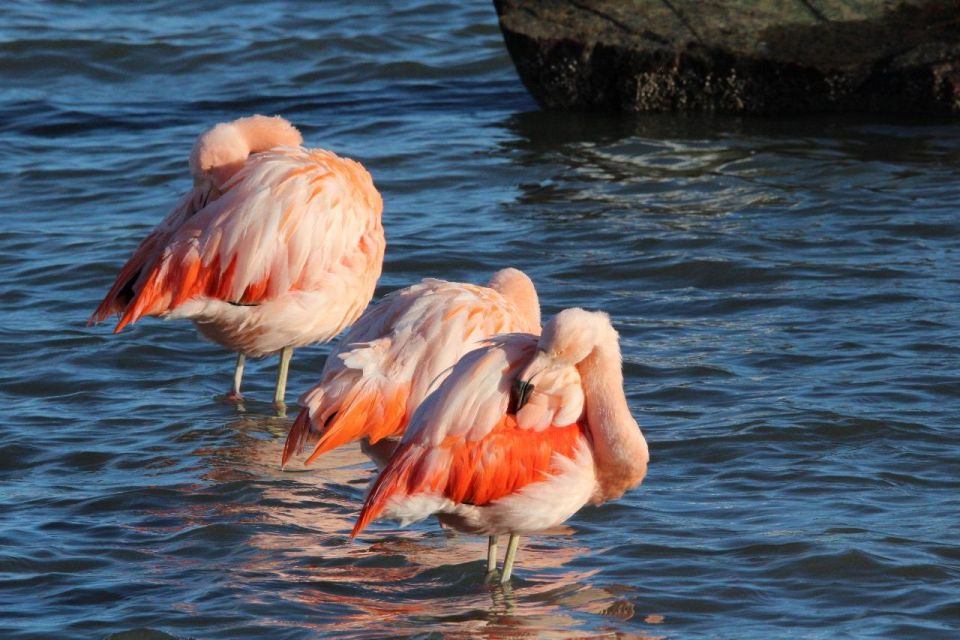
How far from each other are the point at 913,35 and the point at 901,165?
1.14m

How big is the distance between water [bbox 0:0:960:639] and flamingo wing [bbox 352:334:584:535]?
18.1 inches

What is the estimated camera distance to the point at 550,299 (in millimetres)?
8422

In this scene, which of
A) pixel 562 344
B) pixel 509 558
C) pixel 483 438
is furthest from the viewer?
pixel 509 558

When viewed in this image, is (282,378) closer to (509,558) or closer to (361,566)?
(361,566)

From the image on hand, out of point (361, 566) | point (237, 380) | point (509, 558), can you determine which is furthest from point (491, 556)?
point (237, 380)

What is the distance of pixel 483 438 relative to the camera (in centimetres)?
492

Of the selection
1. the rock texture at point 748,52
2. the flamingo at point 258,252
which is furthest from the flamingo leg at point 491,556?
the rock texture at point 748,52

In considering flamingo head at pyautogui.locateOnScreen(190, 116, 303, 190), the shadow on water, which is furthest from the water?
flamingo head at pyautogui.locateOnScreen(190, 116, 303, 190)

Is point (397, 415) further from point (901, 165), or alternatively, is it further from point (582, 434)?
point (901, 165)

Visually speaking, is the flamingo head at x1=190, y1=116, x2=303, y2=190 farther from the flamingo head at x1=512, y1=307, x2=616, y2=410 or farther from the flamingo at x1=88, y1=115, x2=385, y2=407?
the flamingo head at x1=512, y1=307, x2=616, y2=410

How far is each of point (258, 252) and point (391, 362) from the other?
1.34m

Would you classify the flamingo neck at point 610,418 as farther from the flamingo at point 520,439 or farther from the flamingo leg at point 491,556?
the flamingo leg at point 491,556

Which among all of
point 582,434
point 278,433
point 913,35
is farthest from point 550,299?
point 913,35

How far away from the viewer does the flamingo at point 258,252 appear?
21.7 feet
